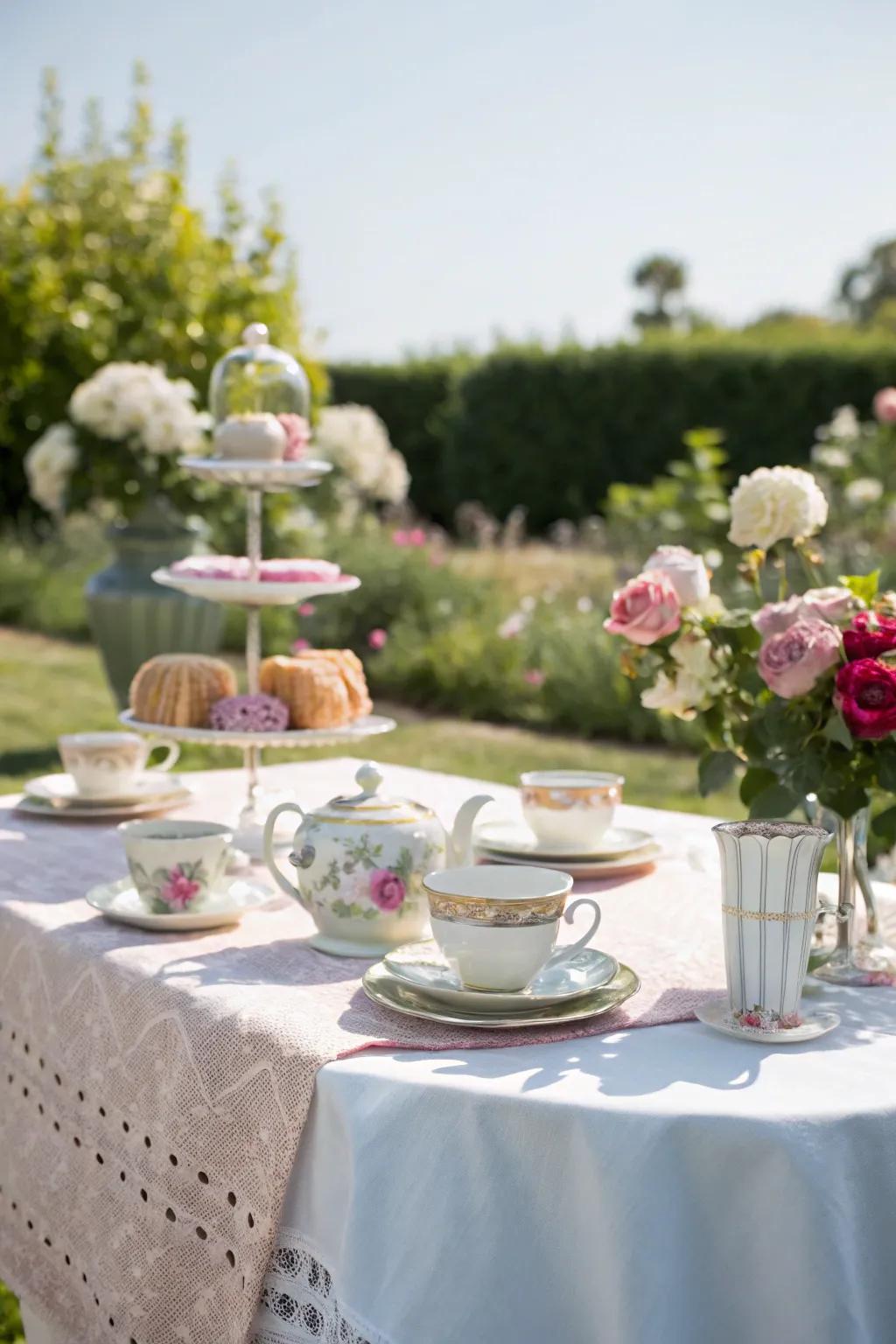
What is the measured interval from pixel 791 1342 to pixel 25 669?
8.78 meters

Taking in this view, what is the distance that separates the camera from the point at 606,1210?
133 centimetres

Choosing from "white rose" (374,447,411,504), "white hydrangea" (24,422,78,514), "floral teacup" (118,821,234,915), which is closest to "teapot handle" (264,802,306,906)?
"floral teacup" (118,821,234,915)

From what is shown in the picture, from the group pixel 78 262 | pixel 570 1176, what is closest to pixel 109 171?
pixel 78 262

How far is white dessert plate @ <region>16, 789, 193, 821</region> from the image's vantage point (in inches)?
105

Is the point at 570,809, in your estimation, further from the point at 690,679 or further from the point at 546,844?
the point at 690,679

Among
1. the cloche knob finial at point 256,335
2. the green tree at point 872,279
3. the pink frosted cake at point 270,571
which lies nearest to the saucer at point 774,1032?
the pink frosted cake at point 270,571

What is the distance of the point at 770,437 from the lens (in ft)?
45.9

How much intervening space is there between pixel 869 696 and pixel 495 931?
0.51 metres

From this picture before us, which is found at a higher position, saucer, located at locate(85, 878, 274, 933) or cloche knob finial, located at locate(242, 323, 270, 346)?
cloche knob finial, located at locate(242, 323, 270, 346)

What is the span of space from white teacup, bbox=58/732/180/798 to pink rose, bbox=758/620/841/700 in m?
1.31

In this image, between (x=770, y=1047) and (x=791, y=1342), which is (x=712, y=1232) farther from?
(x=770, y=1047)

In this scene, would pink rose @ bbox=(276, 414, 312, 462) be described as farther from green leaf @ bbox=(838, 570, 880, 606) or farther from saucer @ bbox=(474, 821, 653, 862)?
green leaf @ bbox=(838, 570, 880, 606)

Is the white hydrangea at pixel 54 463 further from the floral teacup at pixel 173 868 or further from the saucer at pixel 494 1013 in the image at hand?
the saucer at pixel 494 1013

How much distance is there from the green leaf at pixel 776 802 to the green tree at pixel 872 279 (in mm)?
50565
